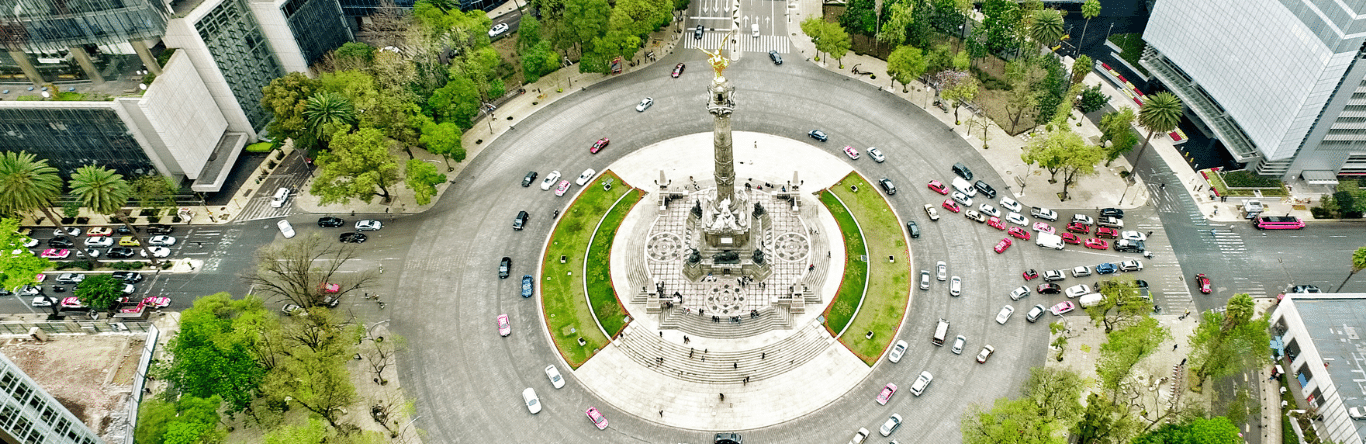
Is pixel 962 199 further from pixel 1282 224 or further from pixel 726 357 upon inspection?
pixel 726 357

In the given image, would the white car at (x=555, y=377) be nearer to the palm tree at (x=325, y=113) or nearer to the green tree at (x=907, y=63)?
the palm tree at (x=325, y=113)

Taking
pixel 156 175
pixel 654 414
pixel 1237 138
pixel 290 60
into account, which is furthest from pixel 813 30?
pixel 156 175

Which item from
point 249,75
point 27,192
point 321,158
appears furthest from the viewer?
point 249,75

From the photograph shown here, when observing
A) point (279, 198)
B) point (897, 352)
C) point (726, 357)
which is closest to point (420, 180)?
point (279, 198)

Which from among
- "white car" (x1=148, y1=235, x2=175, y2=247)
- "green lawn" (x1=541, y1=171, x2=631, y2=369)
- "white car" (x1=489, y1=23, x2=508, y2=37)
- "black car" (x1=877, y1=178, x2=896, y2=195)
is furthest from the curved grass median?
"white car" (x1=148, y1=235, x2=175, y2=247)

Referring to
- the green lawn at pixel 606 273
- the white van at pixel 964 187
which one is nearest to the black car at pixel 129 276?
the green lawn at pixel 606 273

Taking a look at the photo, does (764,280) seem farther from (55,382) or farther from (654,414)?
(55,382)

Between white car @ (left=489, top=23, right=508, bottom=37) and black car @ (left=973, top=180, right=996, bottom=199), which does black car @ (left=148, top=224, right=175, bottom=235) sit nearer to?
white car @ (left=489, top=23, right=508, bottom=37)

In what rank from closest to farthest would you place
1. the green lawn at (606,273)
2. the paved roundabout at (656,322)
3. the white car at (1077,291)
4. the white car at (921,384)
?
the paved roundabout at (656,322) < the white car at (921,384) < the green lawn at (606,273) < the white car at (1077,291)
